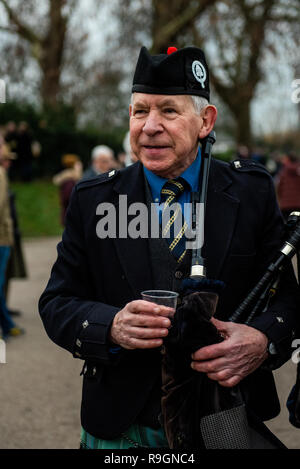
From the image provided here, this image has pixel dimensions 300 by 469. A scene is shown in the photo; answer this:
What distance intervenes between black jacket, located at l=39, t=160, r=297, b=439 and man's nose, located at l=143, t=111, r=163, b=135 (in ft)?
0.84

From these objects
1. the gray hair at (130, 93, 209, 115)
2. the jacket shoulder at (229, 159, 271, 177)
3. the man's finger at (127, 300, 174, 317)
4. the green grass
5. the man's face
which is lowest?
the green grass

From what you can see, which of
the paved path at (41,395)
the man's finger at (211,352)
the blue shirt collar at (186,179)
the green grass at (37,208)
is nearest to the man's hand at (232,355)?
the man's finger at (211,352)

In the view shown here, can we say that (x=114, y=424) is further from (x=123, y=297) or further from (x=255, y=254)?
(x=255, y=254)

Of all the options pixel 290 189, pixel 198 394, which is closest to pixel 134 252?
pixel 198 394

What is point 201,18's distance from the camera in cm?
1827

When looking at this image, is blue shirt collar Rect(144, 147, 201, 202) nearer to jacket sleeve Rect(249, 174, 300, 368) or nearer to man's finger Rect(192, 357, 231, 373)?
jacket sleeve Rect(249, 174, 300, 368)

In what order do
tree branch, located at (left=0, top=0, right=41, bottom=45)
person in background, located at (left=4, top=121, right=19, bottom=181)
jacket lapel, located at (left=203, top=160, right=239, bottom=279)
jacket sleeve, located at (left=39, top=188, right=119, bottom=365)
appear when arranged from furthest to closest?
tree branch, located at (left=0, top=0, right=41, bottom=45), person in background, located at (left=4, top=121, right=19, bottom=181), jacket lapel, located at (left=203, top=160, right=239, bottom=279), jacket sleeve, located at (left=39, top=188, right=119, bottom=365)

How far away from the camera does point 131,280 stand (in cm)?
218

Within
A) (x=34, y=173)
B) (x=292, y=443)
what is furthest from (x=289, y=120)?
(x=292, y=443)

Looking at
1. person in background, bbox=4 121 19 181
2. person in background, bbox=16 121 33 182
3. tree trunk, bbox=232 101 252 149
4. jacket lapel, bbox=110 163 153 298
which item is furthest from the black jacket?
tree trunk, bbox=232 101 252 149

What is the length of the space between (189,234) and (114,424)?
0.65 meters

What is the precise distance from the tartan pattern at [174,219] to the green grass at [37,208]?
14578mm

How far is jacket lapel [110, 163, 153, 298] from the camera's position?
2176 millimetres

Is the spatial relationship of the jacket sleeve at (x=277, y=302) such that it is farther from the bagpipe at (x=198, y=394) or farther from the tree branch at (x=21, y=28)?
the tree branch at (x=21, y=28)
